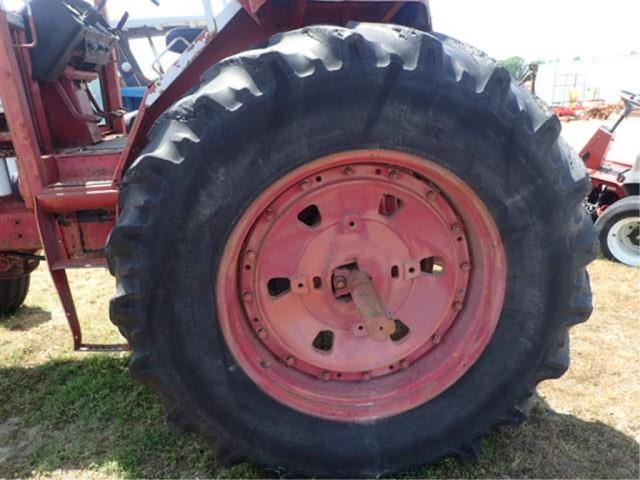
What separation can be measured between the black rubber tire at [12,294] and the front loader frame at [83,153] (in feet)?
4.71

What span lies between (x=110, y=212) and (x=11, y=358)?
5.07ft

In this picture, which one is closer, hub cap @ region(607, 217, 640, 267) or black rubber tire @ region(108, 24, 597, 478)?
black rubber tire @ region(108, 24, 597, 478)

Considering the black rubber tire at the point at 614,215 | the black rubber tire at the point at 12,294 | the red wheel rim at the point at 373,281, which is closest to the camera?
the red wheel rim at the point at 373,281

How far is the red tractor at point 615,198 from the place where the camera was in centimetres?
504

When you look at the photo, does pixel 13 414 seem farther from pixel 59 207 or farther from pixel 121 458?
pixel 59 207

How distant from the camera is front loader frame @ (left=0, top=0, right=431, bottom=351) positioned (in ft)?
6.93

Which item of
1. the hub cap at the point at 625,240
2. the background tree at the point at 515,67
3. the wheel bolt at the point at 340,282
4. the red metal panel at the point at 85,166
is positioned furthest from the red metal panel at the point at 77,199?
the hub cap at the point at 625,240

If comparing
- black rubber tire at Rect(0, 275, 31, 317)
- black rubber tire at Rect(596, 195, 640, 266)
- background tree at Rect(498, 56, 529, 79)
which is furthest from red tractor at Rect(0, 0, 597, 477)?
black rubber tire at Rect(596, 195, 640, 266)

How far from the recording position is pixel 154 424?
93.6 inches

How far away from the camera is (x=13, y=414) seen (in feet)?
8.39

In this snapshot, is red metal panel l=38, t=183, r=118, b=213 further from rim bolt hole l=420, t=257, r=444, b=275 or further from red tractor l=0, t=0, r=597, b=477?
rim bolt hole l=420, t=257, r=444, b=275

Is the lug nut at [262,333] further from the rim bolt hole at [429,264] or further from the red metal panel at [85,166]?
the red metal panel at [85,166]

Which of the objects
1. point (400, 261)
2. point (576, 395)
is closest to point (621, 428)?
point (576, 395)

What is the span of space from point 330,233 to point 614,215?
13.6 ft
